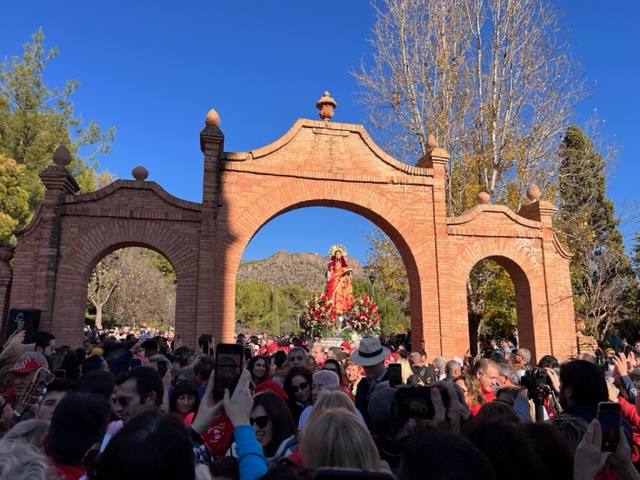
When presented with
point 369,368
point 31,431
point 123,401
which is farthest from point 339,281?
point 31,431

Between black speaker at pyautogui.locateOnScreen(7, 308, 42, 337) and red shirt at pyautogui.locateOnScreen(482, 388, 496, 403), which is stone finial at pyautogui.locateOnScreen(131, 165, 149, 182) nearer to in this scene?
black speaker at pyautogui.locateOnScreen(7, 308, 42, 337)

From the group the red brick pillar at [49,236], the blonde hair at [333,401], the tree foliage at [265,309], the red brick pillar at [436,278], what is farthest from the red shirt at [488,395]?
the tree foliage at [265,309]

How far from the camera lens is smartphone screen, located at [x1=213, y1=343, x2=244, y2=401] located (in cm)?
268

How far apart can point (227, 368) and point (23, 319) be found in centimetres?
1064

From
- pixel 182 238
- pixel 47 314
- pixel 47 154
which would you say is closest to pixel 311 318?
pixel 182 238

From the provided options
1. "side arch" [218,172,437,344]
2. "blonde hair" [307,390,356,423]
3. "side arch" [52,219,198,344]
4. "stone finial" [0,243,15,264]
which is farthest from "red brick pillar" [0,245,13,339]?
"blonde hair" [307,390,356,423]

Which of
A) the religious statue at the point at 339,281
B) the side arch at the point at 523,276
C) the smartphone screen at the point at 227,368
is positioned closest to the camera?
the smartphone screen at the point at 227,368

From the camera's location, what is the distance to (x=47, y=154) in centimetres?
2470

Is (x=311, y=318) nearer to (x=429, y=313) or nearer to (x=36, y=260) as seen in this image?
(x=429, y=313)

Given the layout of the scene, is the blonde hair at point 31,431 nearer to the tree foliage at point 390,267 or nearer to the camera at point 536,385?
the camera at point 536,385

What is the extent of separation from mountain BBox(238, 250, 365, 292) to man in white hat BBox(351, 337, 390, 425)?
8516 centimetres

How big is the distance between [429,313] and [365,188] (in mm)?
4144

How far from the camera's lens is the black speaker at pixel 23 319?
11164 mm

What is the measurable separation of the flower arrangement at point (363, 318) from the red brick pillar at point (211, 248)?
17.3ft
